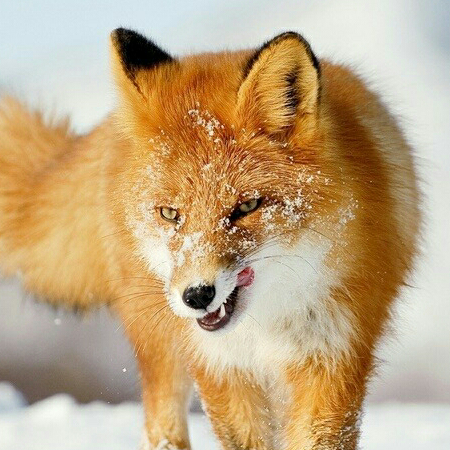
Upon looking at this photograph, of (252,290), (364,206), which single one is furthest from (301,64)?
(252,290)

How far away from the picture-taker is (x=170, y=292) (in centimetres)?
308

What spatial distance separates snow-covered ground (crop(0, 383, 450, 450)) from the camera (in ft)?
18.6

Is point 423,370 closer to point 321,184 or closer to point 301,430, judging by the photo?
point 301,430

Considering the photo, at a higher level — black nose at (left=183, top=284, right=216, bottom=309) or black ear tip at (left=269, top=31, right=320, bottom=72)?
black ear tip at (left=269, top=31, right=320, bottom=72)

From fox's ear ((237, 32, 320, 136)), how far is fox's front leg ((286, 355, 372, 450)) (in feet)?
3.39

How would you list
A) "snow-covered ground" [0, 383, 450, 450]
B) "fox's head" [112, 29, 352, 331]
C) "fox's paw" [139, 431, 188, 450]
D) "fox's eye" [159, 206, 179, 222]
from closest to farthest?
"fox's head" [112, 29, 352, 331]
"fox's eye" [159, 206, 179, 222]
"fox's paw" [139, 431, 188, 450]
"snow-covered ground" [0, 383, 450, 450]

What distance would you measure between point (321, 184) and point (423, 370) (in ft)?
16.2

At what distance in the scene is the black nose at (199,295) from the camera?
2934mm

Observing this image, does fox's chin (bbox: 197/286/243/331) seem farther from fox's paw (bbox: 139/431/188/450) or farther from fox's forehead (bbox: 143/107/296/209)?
fox's paw (bbox: 139/431/188/450)

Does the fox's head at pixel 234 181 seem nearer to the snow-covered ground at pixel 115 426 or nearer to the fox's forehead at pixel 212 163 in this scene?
the fox's forehead at pixel 212 163

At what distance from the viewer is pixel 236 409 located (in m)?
4.03

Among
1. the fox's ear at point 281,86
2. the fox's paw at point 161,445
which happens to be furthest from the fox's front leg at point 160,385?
the fox's ear at point 281,86

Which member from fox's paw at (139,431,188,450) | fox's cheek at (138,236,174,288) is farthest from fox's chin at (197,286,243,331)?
fox's paw at (139,431,188,450)

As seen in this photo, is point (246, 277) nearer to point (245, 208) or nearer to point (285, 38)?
point (245, 208)
